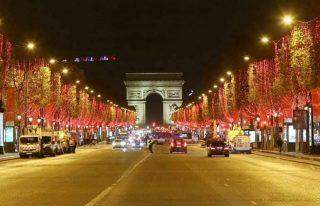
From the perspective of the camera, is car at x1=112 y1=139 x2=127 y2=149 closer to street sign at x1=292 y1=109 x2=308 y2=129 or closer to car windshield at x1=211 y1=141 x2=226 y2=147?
car windshield at x1=211 y1=141 x2=226 y2=147

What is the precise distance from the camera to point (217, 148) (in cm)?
7219

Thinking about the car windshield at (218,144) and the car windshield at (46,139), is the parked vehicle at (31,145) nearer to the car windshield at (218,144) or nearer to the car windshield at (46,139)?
the car windshield at (46,139)

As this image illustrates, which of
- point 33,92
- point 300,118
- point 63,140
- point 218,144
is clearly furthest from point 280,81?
point 33,92

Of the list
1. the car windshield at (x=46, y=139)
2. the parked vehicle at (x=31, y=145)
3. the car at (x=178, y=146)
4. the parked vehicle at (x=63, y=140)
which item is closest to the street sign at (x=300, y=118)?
the car at (x=178, y=146)

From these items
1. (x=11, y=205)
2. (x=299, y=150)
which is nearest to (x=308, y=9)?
(x=299, y=150)

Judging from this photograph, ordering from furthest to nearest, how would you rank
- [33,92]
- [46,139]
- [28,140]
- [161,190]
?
[33,92]
[46,139]
[28,140]
[161,190]

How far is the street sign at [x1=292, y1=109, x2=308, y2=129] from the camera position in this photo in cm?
6650

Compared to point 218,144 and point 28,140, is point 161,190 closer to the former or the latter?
point 218,144

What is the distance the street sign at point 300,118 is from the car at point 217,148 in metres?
7.31

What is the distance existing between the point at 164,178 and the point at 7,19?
4528cm

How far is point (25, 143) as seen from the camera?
7425 centimetres

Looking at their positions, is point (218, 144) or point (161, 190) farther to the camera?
point (218, 144)

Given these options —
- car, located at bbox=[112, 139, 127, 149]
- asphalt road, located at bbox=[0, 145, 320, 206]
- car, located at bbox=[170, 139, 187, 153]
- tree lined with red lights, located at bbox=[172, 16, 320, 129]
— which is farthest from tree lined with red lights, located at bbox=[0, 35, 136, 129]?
asphalt road, located at bbox=[0, 145, 320, 206]

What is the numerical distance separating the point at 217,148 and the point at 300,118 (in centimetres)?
877
